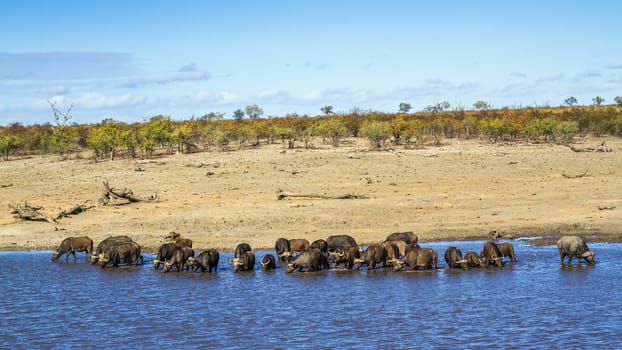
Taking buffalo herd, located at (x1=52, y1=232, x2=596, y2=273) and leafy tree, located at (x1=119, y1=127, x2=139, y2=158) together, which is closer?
buffalo herd, located at (x1=52, y1=232, x2=596, y2=273)

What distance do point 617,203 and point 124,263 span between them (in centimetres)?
1863

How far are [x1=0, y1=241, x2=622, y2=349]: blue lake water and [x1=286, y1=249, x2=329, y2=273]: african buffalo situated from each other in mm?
298

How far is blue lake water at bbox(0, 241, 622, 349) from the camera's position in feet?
48.2

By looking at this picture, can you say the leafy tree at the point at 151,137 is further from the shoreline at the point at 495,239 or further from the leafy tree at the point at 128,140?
the shoreline at the point at 495,239

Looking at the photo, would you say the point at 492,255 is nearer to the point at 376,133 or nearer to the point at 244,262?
the point at 244,262

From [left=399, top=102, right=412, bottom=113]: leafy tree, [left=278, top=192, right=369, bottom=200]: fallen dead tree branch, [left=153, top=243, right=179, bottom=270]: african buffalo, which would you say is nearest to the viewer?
[left=153, top=243, right=179, bottom=270]: african buffalo

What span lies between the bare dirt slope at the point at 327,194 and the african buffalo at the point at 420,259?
4.90 metres

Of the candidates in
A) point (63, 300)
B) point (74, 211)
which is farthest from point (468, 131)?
point (63, 300)

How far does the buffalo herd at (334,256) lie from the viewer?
21375 millimetres

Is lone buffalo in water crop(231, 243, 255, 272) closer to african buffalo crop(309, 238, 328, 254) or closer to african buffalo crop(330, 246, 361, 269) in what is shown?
african buffalo crop(309, 238, 328, 254)

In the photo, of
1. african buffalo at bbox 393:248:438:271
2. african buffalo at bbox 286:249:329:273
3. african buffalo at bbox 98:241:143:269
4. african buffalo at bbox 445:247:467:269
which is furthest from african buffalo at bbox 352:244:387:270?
african buffalo at bbox 98:241:143:269

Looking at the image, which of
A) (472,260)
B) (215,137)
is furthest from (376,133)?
(472,260)

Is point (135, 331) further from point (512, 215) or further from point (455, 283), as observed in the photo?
point (512, 215)

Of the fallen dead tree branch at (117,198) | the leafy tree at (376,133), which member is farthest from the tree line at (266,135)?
the fallen dead tree branch at (117,198)
